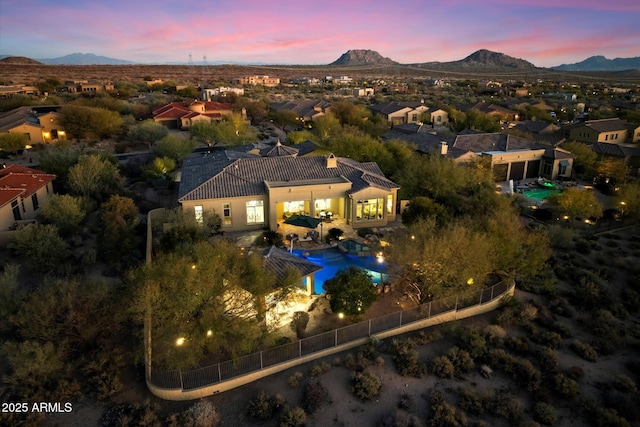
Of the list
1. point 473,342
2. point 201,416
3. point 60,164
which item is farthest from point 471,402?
point 60,164

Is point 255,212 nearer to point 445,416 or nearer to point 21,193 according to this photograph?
point 21,193

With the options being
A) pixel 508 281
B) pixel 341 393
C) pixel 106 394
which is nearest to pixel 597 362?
pixel 508 281

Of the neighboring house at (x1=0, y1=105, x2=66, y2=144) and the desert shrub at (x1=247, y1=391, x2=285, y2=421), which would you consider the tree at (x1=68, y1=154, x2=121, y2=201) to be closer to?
the neighboring house at (x1=0, y1=105, x2=66, y2=144)

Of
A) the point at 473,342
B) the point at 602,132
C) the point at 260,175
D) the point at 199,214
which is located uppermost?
the point at 602,132

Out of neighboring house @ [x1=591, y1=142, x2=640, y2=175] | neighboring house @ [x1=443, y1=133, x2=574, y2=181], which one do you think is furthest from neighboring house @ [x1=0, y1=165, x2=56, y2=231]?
neighboring house @ [x1=591, y1=142, x2=640, y2=175]

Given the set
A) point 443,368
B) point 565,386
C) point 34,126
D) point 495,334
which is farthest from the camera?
point 34,126

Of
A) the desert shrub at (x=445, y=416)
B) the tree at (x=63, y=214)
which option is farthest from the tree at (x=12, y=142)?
the desert shrub at (x=445, y=416)

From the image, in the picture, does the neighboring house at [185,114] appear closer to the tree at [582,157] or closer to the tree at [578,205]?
the tree at [582,157]
